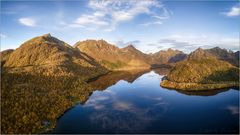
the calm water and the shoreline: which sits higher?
the shoreline

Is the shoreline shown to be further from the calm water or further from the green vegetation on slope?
the green vegetation on slope

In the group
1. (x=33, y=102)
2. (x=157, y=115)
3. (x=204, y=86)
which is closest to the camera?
(x=157, y=115)

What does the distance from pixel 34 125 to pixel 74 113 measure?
2868 centimetres

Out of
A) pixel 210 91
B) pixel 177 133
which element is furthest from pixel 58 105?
pixel 210 91

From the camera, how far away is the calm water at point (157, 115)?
97.1 metres

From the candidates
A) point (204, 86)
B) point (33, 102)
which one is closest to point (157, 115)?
point (33, 102)

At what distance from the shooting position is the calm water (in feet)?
318

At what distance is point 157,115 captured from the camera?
11719cm

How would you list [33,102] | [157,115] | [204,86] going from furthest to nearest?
[204,86]
[33,102]
[157,115]

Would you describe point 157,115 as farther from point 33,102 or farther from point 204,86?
point 204,86

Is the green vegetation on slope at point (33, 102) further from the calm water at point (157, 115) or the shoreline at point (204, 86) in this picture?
the shoreline at point (204, 86)

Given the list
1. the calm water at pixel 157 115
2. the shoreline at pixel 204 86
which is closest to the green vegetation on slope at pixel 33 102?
the calm water at pixel 157 115

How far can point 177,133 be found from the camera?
9062 cm

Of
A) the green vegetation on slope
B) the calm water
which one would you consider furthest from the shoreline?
the green vegetation on slope
